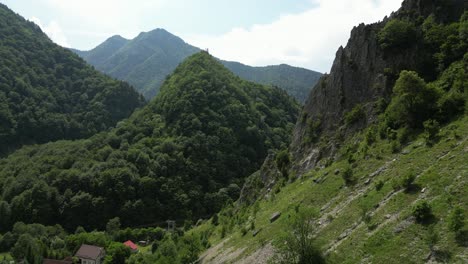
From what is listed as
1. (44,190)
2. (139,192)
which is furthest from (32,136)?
(139,192)

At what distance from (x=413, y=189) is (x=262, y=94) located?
491 ft

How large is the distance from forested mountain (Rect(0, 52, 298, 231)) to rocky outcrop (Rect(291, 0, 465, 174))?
190 ft

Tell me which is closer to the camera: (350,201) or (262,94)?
(350,201)

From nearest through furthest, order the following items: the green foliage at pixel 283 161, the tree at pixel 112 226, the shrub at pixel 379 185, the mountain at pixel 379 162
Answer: the mountain at pixel 379 162
the shrub at pixel 379 185
the green foliage at pixel 283 161
the tree at pixel 112 226

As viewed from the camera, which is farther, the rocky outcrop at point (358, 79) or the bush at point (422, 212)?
the rocky outcrop at point (358, 79)

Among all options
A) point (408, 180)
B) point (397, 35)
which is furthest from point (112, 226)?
point (408, 180)

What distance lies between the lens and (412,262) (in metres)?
21.8

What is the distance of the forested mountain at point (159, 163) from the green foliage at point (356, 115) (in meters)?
65.1

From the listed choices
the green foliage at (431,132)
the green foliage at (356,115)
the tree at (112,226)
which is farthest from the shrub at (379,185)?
the tree at (112,226)

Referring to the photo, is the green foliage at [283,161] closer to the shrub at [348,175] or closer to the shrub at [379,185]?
the shrub at [348,175]

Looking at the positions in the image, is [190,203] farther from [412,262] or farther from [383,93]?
[412,262]

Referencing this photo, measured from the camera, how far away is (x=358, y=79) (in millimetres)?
46375

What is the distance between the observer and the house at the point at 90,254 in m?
79.8

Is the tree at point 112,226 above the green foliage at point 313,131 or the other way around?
the other way around
